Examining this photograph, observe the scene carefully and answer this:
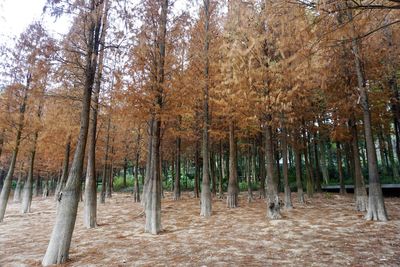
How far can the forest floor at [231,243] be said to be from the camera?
536cm

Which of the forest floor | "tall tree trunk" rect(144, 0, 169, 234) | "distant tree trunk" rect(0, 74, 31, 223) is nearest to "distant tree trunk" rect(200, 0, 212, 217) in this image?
the forest floor

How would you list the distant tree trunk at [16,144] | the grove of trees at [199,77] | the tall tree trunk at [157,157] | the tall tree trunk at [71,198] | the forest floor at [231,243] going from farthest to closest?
1. the distant tree trunk at [16,144]
2. the tall tree trunk at [157,157]
3. the tall tree trunk at [71,198]
4. the forest floor at [231,243]
5. the grove of trees at [199,77]

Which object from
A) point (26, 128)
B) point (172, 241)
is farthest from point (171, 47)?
point (26, 128)

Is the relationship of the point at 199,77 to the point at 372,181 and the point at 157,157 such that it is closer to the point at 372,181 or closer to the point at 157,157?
the point at 157,157

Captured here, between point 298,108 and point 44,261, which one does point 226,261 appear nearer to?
point 44,261

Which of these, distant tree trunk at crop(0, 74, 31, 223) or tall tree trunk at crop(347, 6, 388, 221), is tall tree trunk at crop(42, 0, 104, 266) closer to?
tall tree trunk at crop(347, 6, 388, 221)

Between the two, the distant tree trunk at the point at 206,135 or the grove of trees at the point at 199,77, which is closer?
the grove of trees at the point at 199,77

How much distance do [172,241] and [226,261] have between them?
2.54 m

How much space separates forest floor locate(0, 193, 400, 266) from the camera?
5363 millimetres

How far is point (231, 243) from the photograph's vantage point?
6.83m

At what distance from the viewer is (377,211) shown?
8992 millimetres

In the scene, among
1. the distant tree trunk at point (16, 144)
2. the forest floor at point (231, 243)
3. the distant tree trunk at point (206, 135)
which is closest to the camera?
the forest floor at point (231, 243)

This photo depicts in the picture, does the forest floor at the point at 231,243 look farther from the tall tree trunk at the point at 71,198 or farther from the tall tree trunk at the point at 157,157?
the tall tree trunk at the point at 157,157

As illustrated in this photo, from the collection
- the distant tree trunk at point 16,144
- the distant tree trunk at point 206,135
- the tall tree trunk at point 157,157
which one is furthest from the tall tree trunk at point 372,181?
the distant tree trunk at point 16,144
